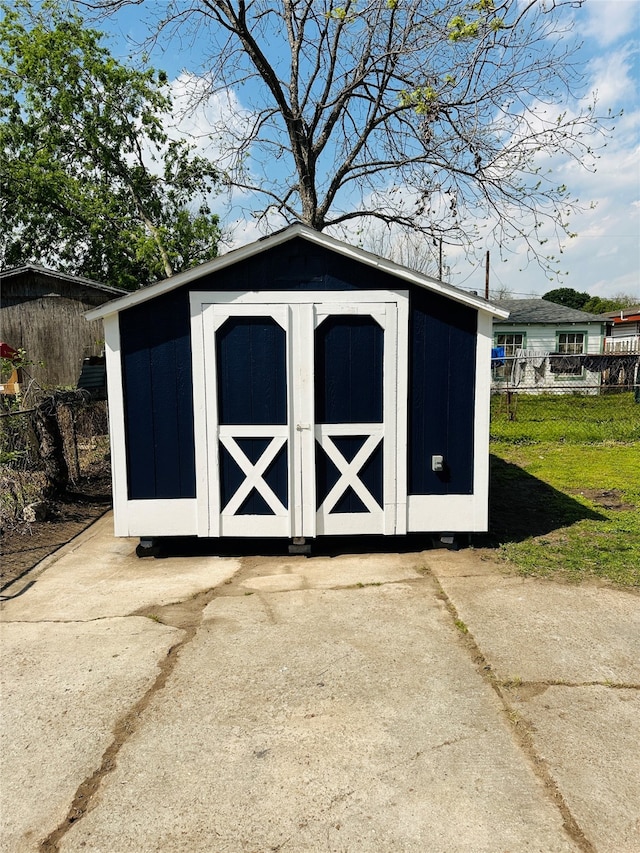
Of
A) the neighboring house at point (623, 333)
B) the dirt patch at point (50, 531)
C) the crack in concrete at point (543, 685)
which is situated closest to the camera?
the crack in concrete at point (543, 685)

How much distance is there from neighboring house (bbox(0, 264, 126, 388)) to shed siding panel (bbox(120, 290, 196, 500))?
25.5 feet

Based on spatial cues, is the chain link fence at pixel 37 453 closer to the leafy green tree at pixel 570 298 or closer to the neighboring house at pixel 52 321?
the neighboring house at pixel 52 321

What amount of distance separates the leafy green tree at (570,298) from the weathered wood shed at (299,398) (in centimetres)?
5463

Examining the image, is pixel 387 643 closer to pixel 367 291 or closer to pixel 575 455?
pixel 367 291

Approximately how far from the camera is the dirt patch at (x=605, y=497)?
6968 millimetres

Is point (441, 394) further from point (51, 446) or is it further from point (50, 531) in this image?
point (51, 446)

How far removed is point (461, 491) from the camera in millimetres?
5312

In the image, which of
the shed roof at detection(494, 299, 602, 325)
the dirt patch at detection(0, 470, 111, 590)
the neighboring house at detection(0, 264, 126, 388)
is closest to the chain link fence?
the dirt patch at detection(0, 470, 111, 590)

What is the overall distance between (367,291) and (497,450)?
7.01 meters

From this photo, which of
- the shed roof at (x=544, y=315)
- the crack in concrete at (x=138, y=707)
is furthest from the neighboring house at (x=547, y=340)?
the crack in concrete at (x=138, y=707)

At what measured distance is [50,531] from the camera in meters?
6.21

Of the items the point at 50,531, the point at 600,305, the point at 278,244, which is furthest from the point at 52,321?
the point at 600,305

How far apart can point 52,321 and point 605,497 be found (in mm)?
11698

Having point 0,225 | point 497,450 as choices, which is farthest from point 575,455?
point 0,225
